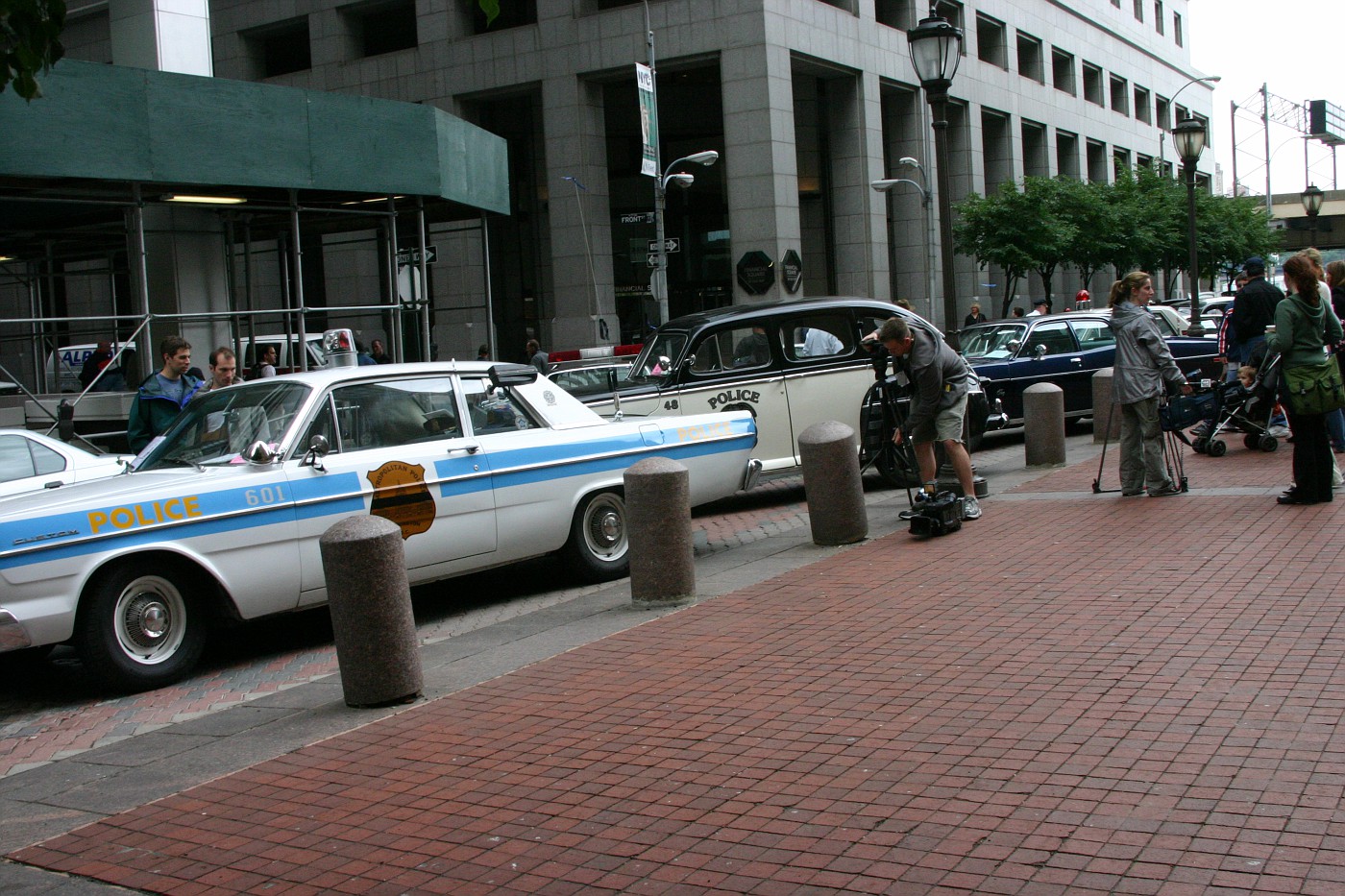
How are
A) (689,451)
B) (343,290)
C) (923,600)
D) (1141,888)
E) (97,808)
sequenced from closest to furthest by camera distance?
(1141,888) → (97,808) → (923,600) → (689,451) → (343,290)

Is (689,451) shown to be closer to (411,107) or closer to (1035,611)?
(1035,611)

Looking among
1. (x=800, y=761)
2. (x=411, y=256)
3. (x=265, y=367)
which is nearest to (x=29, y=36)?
(x=800, y=761)

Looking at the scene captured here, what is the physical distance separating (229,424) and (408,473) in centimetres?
119

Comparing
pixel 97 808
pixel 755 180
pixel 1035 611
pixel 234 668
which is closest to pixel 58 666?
pixel 234 668

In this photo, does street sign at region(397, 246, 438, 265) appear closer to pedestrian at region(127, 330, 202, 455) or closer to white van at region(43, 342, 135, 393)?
white van at region(43, 342, 135, 393)

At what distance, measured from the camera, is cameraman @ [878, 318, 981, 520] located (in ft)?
34.1

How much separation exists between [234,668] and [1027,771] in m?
5.23

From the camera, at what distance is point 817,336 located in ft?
43.6

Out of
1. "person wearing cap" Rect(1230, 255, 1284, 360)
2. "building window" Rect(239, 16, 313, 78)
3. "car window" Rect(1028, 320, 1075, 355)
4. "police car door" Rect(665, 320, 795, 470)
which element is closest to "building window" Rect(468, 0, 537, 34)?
"building window" Rect(239, 16, 313, 78)

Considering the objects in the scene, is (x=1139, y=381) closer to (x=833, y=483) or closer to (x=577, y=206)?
(x=833, y=483)

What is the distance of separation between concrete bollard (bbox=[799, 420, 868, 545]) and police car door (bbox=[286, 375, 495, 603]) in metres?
2.65

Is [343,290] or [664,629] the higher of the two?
[343,290]

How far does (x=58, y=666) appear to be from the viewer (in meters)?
8.41

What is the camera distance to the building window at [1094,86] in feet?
198
